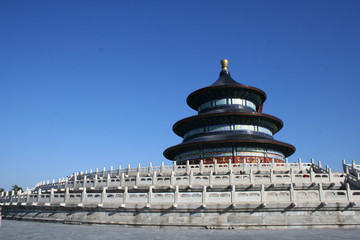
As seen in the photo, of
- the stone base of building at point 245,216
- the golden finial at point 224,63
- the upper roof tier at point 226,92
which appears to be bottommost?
the stone base of building at point 245,216

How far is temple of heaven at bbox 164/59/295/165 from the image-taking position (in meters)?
35.2

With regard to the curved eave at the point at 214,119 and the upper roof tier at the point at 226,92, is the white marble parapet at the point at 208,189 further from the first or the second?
the upper roof tier at the point at 226,92

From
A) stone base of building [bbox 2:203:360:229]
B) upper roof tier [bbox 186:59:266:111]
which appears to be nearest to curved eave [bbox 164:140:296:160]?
upper roof tier [bbox 186:59:266:111]

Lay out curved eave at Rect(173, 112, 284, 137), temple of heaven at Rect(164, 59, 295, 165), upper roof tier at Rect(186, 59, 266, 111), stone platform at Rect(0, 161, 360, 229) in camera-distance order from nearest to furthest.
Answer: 1. stone platform at Rect(0, 161, 360, 229)
2. temple of heaven at Rect(164, 59, 295, 165)
3. curved eave at Rect(173, 112, 284, 137)
4. upper roof tier at Rect(186, 59, 266, 111)

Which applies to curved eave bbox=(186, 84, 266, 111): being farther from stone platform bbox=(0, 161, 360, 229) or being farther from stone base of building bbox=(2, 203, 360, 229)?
stone base of building bbox=(2, 203, 360, 229)

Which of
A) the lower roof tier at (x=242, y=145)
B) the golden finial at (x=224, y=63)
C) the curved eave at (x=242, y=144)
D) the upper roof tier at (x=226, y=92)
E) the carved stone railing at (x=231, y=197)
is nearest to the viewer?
the carved stone railing at (x=231, y=197)

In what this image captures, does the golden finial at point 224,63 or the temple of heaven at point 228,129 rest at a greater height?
the golden finial at point 224,63

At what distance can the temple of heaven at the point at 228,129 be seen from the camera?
35156mm

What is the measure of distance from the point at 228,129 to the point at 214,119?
225cm

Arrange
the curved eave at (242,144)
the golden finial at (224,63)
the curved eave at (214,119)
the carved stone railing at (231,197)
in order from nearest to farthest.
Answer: the carved stone railing at (231,197)
the curved eave at (242,144)
the curved eave at (214,119)
the golden finial at (224,63)

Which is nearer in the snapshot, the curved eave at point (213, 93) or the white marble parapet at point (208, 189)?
the white marble parapet at point (208, 189)

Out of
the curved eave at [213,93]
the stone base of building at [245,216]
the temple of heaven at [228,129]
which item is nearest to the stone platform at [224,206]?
the stone base of building at [245,216]

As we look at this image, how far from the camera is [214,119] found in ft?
128

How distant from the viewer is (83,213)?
740 inches
